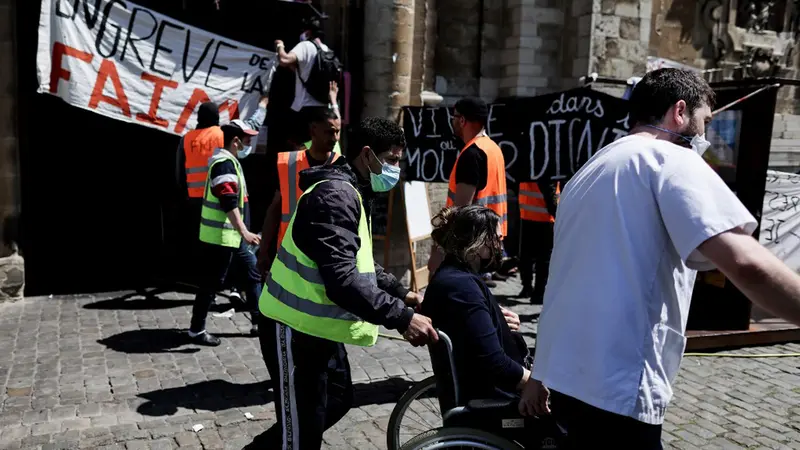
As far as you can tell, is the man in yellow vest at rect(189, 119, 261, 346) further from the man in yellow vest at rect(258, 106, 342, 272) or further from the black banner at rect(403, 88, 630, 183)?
the black banner at rect(403, 88, 630, 183)

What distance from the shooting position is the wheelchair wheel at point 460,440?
2.83m

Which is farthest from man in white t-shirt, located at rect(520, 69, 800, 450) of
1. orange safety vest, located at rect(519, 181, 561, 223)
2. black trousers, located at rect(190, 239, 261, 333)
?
orange safety vest, located at rect(519, 181, 561, 223)

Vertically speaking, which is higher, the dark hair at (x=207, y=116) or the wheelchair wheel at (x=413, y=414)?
the dark hair at (x=207, y=116)

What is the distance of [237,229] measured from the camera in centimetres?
602

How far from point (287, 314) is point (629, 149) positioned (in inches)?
65.3

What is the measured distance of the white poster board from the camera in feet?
27.1

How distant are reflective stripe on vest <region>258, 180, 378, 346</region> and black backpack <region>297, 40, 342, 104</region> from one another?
16.6ft

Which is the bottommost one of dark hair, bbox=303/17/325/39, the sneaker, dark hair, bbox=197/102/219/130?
the sneaker

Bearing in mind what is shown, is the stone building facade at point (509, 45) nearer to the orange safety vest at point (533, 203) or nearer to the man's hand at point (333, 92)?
the man's hand at point (333, 92)

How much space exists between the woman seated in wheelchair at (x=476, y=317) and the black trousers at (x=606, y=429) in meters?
0.54

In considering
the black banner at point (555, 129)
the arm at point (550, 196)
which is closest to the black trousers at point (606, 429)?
the black banner at point (555, 129)

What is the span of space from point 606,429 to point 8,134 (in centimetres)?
679

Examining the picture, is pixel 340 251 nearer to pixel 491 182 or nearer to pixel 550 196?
pixel 491 182

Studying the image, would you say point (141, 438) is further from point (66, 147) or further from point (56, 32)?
point (66, 147)
